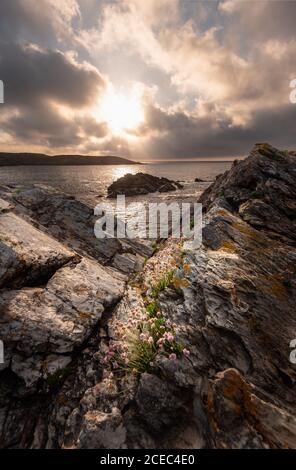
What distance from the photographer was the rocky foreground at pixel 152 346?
4344 millimetres

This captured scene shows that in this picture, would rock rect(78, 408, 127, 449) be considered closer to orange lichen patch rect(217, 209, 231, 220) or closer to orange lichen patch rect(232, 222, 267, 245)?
orange lichen patch rect(232, 222, 267, 245)

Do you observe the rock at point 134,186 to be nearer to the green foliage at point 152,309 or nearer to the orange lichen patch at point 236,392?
the green foliage at point 152,309

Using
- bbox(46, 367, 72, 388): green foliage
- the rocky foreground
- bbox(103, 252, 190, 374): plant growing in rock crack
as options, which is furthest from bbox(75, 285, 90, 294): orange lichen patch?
bbox(46, 367, 72, 388): green foliage

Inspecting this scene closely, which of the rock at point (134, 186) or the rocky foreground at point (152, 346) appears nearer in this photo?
the rocky foreground at point (152, 346)

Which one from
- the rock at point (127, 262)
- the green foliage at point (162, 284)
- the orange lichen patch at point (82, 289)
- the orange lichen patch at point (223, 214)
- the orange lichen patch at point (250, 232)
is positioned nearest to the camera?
the orange lichen patch at point (82, 289)

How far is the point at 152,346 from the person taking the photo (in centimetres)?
554

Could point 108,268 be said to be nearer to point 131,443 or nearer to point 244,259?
point 244,259

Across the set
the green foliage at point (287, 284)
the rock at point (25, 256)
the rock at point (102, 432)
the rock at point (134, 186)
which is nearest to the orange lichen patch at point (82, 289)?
the rock at point (25, 256)

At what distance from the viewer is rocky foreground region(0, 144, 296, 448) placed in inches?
171

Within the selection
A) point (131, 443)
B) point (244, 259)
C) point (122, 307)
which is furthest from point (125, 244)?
point (131, 443)

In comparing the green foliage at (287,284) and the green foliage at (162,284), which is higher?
the green foliage at (287,284)

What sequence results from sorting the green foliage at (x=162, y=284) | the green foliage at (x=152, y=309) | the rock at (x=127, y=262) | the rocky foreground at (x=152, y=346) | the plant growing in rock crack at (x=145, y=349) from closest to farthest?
1. the rocky foreground at (x=152, y=346)
2. the plant growing in rock crack at (x=145, y=349)
3. the green foliage at (x=152, y=309)
4. the green foliage at (x=162, y=284)
5. the rock at (x=127, y=262)

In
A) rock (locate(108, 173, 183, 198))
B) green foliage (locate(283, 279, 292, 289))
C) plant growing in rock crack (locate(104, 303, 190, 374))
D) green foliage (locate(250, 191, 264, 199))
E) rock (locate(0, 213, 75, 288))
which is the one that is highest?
rock (locate(108, 173, 183, 198))

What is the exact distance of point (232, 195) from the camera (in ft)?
45.0
